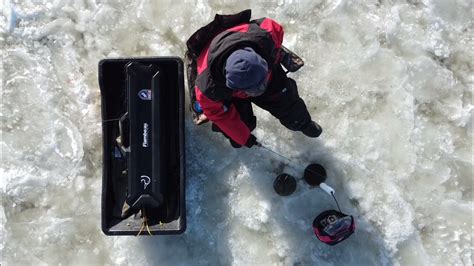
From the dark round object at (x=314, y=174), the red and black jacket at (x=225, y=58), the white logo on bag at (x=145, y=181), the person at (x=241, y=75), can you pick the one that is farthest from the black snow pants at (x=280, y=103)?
the white logo on bag at (x=145, y=181)

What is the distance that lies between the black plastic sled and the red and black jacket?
2.01ft

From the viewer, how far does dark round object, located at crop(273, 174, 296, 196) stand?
163 inches

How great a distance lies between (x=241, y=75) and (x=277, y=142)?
170 centimetres

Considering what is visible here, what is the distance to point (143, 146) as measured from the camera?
3727mm

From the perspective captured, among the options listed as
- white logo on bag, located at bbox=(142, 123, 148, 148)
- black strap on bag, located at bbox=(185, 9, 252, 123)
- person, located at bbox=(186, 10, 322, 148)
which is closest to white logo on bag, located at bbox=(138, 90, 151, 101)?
white logo on bag, located at bbox=(142, 123, 148, 148)

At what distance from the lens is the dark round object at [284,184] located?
4129mm

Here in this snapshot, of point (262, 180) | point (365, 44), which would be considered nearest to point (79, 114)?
point (262, 180)

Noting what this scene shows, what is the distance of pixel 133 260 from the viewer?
13.4ft

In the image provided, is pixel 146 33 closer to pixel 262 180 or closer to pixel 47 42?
pixel 47 42

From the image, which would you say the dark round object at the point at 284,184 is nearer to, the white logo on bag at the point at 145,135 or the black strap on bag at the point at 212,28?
the white logo on bag at the point at 145,135

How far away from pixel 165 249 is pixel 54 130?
1.43 meters

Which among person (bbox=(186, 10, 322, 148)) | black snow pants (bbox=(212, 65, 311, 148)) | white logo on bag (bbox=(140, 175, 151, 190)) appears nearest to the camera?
person (bbox=(186, 10, 322, 148))

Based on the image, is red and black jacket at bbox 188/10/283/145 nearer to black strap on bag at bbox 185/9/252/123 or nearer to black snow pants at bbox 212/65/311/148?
black strap on bag at bbox 185/9/252/123

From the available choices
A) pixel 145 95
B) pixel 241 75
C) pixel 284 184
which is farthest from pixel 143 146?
pixel 241 75
